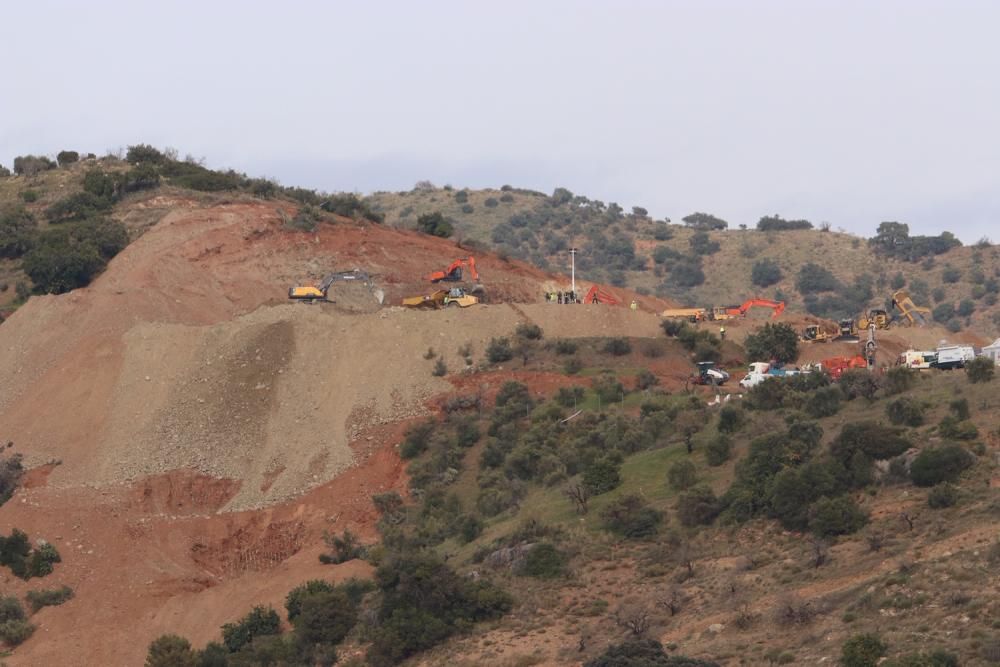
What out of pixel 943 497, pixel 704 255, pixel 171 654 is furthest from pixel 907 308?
pixel 704 255

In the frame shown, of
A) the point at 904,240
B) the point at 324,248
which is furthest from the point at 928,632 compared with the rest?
the point at 904,240

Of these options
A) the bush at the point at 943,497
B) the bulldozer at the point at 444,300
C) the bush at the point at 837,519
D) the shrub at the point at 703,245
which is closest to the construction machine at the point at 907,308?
the bulldozer at the point at 444,300

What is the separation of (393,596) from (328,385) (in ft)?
65.0

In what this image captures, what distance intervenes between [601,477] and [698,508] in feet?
18.6

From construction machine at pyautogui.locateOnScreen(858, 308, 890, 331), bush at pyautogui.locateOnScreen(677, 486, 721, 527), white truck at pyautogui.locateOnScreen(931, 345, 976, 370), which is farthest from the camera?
construction machine at pyautogui.locateOnScreen(858, 308, 890, 331)

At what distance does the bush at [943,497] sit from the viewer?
40.0m

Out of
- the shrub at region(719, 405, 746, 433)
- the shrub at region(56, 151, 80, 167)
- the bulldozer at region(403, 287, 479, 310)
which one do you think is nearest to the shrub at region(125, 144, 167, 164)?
the shrub at region(56, 151, 80, 167)

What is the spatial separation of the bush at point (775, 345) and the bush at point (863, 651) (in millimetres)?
36114

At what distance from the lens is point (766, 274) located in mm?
125250

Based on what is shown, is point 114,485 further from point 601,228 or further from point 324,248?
point 601,228

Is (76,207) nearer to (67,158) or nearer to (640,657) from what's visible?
(67,158)

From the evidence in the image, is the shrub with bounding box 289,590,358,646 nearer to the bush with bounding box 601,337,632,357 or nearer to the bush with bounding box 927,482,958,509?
the bush with bounding box 927,482,958,509

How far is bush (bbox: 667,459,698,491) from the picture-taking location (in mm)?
48125

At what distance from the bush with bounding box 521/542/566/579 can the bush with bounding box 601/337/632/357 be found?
73.2ft
